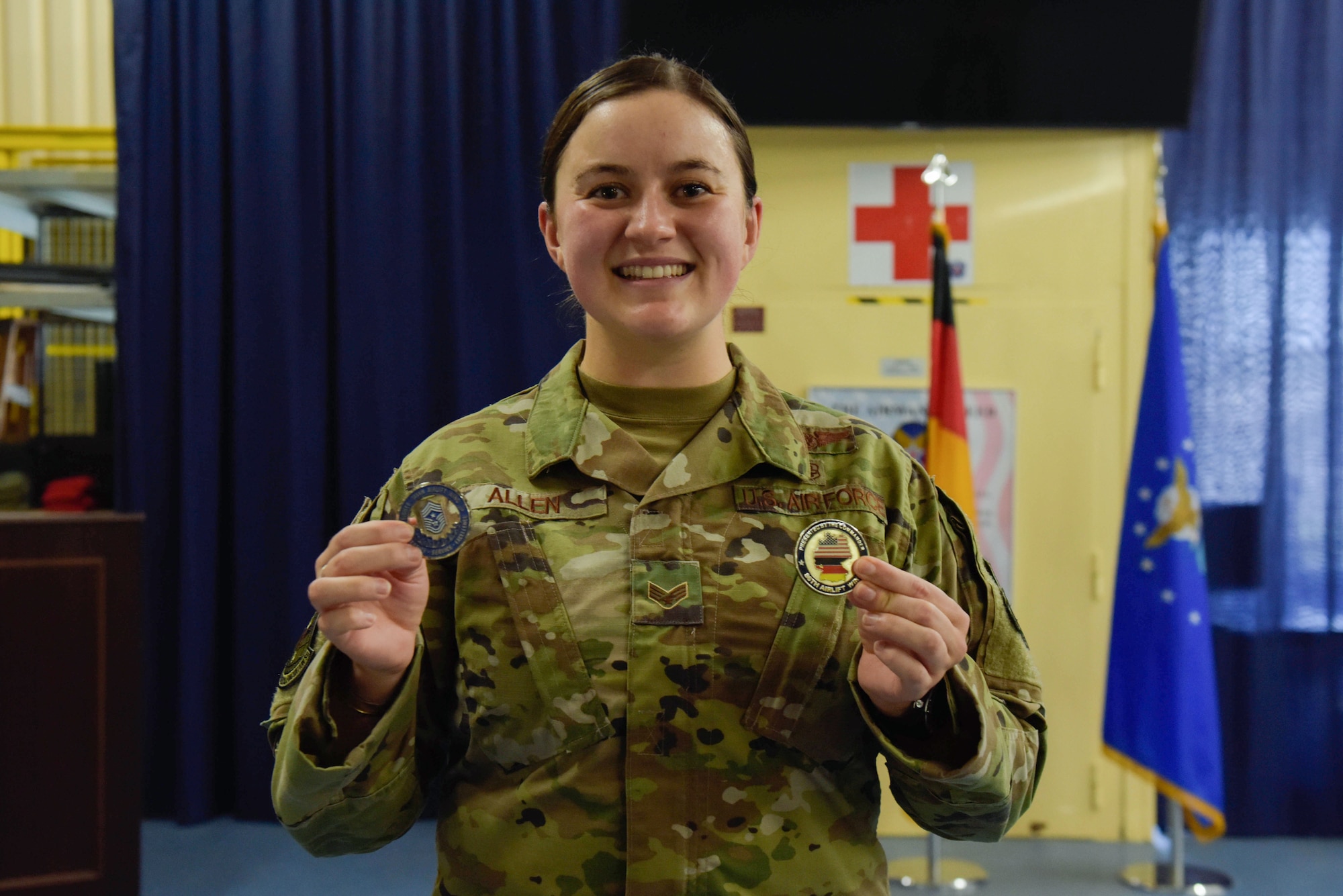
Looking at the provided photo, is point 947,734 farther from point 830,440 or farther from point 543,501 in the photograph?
point 543,501

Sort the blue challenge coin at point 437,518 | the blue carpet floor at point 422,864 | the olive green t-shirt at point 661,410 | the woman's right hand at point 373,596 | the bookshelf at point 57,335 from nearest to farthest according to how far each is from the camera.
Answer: the woman's right hand at point 373,596, the blue challenge coin at point 437,518, the olive green t-shirt at point 661,410, the blue carpet floor at point 422,864, the bookshelf at point 57,335

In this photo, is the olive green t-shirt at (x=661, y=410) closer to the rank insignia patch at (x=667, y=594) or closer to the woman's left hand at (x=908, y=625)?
the rank insignia patch at (x=667, y=594)

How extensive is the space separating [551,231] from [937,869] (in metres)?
2.59

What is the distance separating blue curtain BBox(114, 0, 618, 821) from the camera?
3.58 metres

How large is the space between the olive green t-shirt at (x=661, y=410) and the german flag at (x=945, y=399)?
2163 mm

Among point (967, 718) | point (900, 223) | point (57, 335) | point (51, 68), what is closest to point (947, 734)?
point (967, 718)

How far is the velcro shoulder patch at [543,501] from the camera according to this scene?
3.45 feet

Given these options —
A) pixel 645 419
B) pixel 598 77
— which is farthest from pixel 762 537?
pixel 598 77

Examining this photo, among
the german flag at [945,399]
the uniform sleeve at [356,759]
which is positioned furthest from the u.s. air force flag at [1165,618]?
the uniform sleeve at [356,759]

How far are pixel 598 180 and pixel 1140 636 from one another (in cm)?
273

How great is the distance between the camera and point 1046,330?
11.7 ft

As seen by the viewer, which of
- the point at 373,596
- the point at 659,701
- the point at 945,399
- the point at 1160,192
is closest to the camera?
the point at 373,596

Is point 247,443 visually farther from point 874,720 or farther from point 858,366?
point 874,720

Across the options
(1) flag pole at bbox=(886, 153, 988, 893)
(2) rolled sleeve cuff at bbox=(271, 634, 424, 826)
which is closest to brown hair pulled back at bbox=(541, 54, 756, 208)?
(2) rolled sleeve cuff at bbox=(271, 634, 424, 826)
